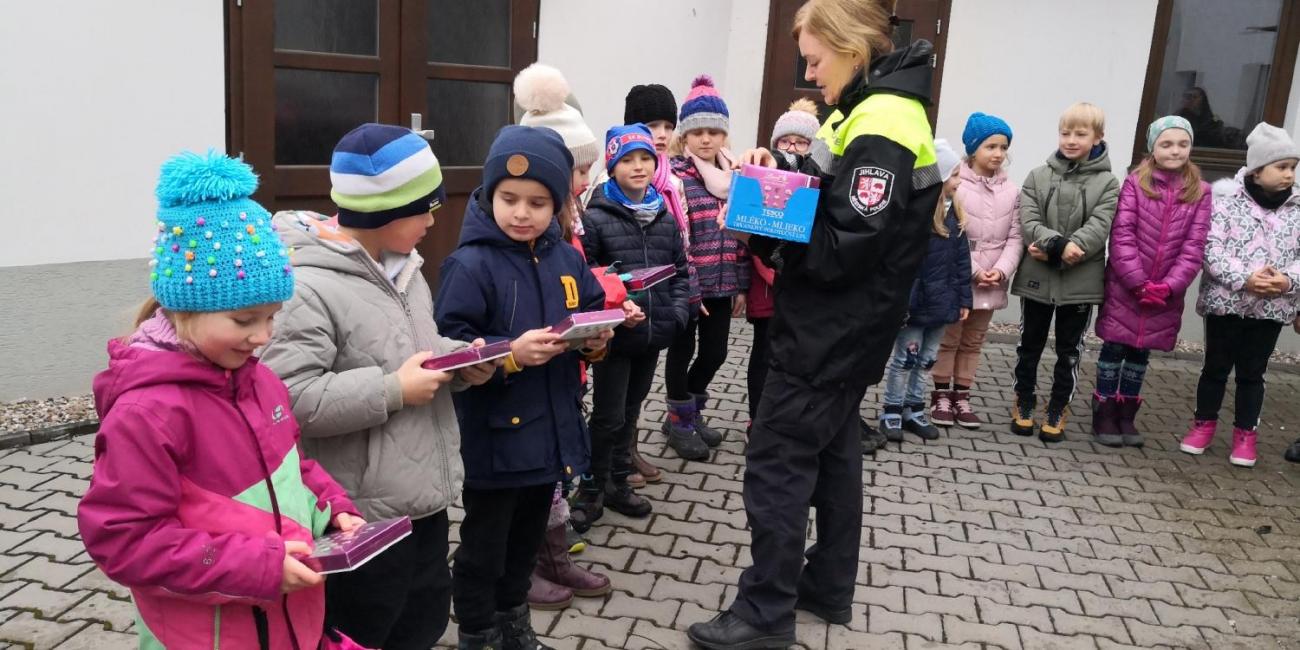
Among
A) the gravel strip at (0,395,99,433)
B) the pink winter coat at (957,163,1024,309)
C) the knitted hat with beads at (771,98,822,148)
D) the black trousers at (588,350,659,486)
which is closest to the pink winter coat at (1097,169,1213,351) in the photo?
the pink winter coat at (957,163,1024,309)

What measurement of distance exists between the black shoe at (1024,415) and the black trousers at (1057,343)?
5 centimetres

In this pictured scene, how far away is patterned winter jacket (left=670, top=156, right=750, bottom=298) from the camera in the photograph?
16.0 ft

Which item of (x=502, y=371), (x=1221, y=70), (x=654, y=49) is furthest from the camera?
(x=1221, y=70)

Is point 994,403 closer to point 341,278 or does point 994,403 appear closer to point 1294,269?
point 1294,269

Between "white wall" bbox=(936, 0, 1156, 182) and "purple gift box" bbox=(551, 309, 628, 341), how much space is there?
20.8ft

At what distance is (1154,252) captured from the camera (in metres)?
5.62

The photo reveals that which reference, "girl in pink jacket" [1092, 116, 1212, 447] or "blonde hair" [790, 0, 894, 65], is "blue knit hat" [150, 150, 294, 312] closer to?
"blonde hair" [790, 0, 894, 65]

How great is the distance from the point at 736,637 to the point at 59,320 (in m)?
3.94

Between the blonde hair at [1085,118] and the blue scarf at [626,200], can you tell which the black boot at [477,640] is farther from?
the blonde hair at [1085,118]

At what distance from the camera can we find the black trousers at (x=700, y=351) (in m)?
5.00

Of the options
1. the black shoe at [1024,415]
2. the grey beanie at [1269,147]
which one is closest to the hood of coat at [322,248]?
the black shoe at [1024,415]

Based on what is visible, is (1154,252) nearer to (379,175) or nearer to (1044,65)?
(1044,65)

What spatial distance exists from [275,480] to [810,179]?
177 centimetres

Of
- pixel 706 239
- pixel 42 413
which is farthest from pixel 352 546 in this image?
pixel 42 413
